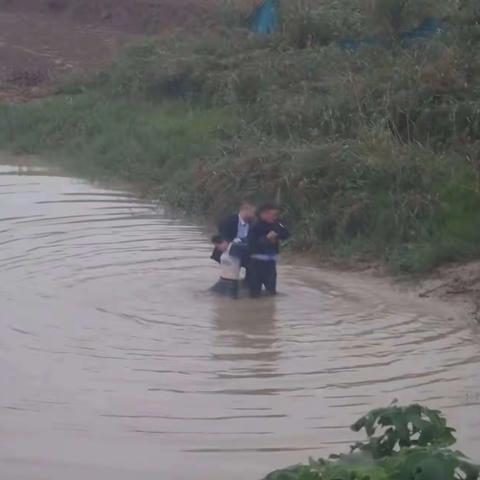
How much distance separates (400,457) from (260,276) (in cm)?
884

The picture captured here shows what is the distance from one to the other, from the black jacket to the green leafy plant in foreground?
800 cm

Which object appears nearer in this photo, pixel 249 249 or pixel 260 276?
pixel 249 249

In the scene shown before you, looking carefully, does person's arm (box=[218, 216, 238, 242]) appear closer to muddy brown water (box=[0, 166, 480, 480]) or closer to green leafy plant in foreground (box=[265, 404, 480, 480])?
muddy brown water (box=[0, 166, 480, 480])

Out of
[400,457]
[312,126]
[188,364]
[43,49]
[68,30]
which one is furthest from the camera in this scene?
[68,30]

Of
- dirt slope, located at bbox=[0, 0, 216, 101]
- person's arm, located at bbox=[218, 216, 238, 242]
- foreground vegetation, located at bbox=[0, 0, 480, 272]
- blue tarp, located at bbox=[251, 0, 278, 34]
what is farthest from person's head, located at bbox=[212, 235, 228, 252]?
dirt slope, located at bbox=[0, 0, 216, 101]

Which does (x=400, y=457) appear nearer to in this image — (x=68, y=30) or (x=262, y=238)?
(x=262, y=238)

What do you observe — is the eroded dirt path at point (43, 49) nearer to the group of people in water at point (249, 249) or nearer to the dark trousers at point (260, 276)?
the group of people in water at point (249, 249)

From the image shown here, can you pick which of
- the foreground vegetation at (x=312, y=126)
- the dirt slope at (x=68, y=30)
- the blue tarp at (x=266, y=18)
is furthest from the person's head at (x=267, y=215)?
the dirt slope at (x=68, y=30)

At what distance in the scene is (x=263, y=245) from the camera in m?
14.0

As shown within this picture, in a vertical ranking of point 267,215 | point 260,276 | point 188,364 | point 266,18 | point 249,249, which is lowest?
point 188,364

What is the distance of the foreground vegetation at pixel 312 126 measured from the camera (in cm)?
1658

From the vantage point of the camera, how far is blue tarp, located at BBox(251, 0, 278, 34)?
27.7 metres

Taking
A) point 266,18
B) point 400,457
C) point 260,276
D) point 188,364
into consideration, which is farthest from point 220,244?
point 266,18

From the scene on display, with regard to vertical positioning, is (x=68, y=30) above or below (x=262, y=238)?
above
